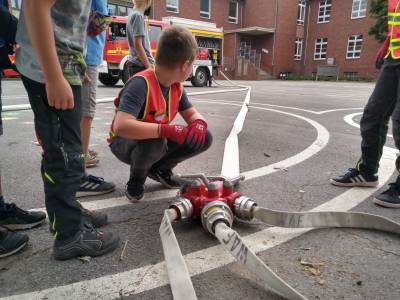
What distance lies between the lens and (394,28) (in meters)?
2.52

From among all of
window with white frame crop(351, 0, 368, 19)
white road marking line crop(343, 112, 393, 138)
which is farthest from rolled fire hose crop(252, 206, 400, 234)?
window with white frame crop(351, 0, 368, 19)

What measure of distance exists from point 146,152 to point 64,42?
36.6 inches

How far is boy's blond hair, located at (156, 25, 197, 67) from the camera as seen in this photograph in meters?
2.16

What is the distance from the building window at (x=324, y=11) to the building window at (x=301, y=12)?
1.64 m

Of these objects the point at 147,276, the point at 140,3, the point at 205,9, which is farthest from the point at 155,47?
the point at 205,9

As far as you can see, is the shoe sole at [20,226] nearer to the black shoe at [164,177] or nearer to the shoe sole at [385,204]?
the black shoe at [164,177]

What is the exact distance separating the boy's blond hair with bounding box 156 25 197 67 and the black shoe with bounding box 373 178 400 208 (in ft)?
5.72

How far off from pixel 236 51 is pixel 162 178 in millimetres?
32339

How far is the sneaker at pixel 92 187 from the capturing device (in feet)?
8.45

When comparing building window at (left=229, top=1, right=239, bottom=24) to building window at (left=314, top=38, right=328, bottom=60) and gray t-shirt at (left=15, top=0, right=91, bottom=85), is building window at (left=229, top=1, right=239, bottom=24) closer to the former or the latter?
building window at (left=314, top=38, right=328, bottom=60)

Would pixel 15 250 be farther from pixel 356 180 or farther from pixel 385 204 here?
pixel 356 180

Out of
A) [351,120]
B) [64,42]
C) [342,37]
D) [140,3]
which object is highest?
[342,37]

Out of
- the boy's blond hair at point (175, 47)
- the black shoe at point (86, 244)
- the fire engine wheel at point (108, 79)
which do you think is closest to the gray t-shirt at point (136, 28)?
the boy's blond hair at point (175, 47)

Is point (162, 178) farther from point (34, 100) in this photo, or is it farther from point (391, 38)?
point (391, 38)
